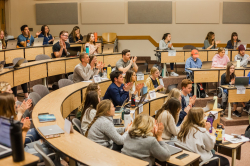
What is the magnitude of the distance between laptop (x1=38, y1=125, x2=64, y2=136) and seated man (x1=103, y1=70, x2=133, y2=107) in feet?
6.10

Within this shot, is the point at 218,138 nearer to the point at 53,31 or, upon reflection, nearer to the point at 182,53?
the point at 182,53

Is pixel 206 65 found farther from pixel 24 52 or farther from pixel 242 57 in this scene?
pixel 24 52

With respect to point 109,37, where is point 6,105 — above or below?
below

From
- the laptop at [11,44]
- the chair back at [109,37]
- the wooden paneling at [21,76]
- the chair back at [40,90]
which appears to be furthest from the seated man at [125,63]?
the chair back at [109,37]

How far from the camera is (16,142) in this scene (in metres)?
1.70

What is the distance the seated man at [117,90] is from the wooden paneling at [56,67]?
220 centimetres

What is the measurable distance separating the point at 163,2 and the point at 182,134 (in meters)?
8.35

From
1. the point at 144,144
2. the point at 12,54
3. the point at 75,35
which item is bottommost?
the point at 144,144

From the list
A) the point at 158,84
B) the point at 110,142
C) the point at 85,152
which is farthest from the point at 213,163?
the point at 158,84

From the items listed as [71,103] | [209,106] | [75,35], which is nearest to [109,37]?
[75,35]

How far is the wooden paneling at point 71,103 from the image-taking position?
421cm

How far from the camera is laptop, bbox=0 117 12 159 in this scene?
1769 mm

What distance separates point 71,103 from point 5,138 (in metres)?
2.74

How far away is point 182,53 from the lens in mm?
8328
